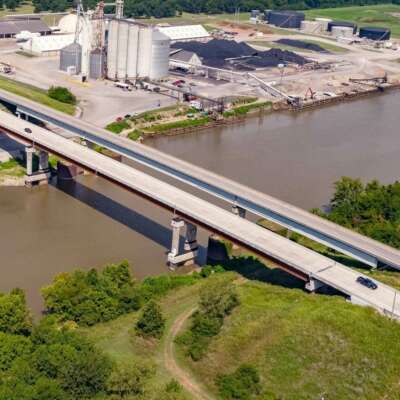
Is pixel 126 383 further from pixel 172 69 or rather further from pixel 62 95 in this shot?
pixel 172 69

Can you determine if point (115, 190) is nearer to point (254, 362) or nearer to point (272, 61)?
point (254, 362)

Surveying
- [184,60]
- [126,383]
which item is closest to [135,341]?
[126,383]

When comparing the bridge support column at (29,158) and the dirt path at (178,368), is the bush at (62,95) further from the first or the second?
the dirt path at (178,368)

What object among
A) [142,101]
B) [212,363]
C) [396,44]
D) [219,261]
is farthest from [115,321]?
[396,44]

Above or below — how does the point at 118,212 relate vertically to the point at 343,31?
below

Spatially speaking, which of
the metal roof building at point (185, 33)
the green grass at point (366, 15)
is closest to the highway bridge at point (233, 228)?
Answer: the metal roof building at point (185, 33)

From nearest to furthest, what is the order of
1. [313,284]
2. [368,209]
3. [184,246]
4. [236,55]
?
[313,284], [184,246], [368,209], [236,55]

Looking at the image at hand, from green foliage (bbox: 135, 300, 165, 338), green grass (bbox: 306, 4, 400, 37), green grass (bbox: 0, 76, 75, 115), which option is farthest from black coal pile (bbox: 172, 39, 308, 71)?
green foliage (bbox: 135, 300, 165, 338)
